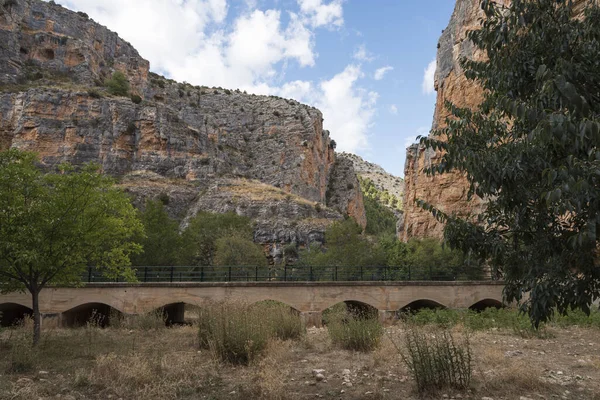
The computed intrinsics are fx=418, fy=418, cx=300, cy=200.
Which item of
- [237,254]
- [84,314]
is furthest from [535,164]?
[237,254]

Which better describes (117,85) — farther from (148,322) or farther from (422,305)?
(422,305)

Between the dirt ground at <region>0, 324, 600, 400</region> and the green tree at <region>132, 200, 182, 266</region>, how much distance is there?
21552 mm

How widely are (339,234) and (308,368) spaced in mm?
32604

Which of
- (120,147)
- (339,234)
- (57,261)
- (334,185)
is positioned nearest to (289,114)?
(334,185)

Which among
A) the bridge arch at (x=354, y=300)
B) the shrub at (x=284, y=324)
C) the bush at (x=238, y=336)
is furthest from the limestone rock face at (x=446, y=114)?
the bush at (x=238, y=336)

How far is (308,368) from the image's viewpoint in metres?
12.4

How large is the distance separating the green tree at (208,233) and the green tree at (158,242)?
69.9 inches

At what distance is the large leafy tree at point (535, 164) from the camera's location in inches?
200

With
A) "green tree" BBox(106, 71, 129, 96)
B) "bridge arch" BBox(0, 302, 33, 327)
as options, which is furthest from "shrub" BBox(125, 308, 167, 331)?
"green tree" BBox(106, 71, 129, 96)

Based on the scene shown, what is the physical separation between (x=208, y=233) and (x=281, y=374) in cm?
4080

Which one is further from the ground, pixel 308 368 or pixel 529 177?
pixel 529 177

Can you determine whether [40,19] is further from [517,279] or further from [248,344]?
[517,279]

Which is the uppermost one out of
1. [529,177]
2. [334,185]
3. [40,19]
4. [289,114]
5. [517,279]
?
[40,19]

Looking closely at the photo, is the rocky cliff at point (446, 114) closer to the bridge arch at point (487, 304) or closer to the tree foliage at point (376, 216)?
the bridge arch at point (487, 304)
